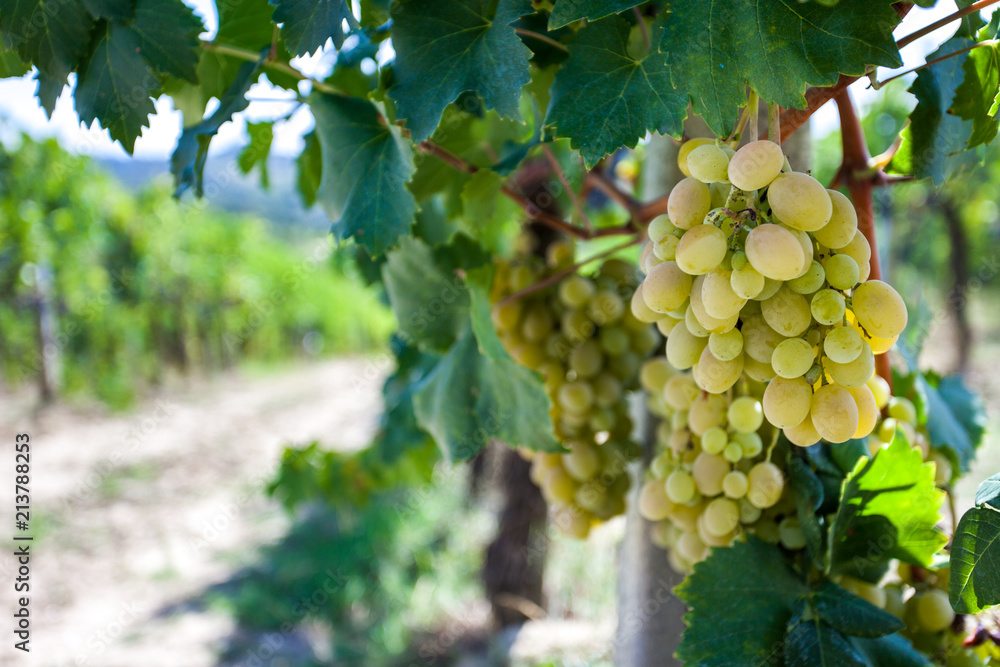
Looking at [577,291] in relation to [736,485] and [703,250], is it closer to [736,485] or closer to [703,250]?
[736,485]

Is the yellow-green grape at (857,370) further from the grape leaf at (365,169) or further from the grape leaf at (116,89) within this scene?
the grape leaf at (116,89)

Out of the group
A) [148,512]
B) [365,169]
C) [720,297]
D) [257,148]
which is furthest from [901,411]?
[148,512]

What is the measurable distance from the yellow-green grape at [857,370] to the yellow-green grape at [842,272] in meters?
0.04

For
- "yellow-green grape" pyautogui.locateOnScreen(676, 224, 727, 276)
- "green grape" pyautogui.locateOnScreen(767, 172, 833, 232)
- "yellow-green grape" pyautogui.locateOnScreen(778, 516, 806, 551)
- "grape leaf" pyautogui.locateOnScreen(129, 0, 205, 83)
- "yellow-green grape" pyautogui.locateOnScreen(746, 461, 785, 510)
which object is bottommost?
"yellow-green grape" pyautogui.locateOnScreen(778, 516, 806, 551)

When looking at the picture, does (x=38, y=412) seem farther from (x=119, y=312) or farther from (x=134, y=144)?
(x=134, y=144)

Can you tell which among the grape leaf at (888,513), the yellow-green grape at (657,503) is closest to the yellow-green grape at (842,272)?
the grape leaf at (888,513)

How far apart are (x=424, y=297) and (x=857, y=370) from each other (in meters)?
0.58

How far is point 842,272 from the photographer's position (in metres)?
0.42

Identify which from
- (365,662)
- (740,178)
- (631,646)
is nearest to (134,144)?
(740,178)

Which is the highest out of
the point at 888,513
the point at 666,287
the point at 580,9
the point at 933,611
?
the point at 580,9

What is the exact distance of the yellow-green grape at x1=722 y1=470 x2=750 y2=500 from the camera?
24.1 inches

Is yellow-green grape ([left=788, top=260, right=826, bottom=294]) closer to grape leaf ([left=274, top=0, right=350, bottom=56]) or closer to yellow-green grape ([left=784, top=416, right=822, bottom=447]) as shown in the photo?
yellow-green grape ([left=784, top=416, right=822, bottom=447])

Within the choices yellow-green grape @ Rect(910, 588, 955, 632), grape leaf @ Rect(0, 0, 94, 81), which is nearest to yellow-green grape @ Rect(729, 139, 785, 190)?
yellow-green grape @ Rect(910, 588, 955, 632)

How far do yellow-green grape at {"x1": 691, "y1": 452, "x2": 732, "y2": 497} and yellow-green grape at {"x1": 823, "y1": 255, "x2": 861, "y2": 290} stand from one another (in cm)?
25
